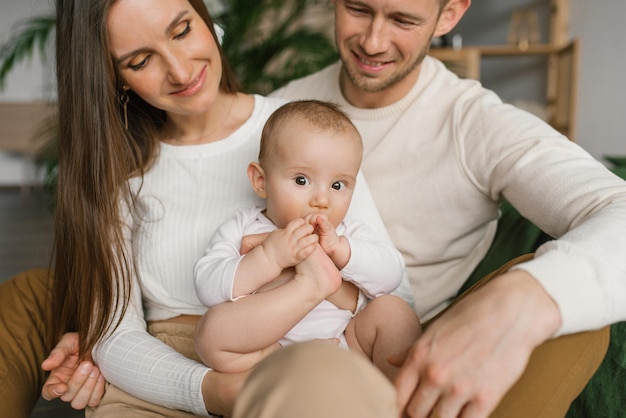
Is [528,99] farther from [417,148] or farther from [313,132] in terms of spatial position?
[313,132]

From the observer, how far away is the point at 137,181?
1.63 metres

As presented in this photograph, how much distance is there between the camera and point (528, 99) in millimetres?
5688

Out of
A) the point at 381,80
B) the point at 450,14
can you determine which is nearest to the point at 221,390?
the point at 381,80

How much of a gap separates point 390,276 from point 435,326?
334mm

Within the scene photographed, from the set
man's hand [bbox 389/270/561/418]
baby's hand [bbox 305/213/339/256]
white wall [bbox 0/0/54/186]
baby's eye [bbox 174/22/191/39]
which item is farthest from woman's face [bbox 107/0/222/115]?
white wall [bbox 0/0/54/186]

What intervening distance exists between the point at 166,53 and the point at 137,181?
0.37 m

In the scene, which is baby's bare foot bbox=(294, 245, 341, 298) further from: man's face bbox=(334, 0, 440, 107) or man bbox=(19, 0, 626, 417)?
man's face bbox=(334, 0, 440, 107)

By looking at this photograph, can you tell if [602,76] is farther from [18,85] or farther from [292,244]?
[18,85]

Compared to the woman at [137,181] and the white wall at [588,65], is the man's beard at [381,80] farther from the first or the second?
the white wall at [588,65]

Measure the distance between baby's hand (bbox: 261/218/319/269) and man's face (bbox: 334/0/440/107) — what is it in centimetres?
67

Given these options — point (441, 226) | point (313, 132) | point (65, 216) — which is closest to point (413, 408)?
point (313, 132)

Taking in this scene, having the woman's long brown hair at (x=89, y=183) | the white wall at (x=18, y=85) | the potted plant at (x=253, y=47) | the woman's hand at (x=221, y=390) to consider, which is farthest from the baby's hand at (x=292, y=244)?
the white wall at (x=18, y=85)

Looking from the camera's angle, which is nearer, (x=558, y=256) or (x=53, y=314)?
(x=558, y=256)

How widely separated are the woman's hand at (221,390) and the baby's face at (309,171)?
328 mm
